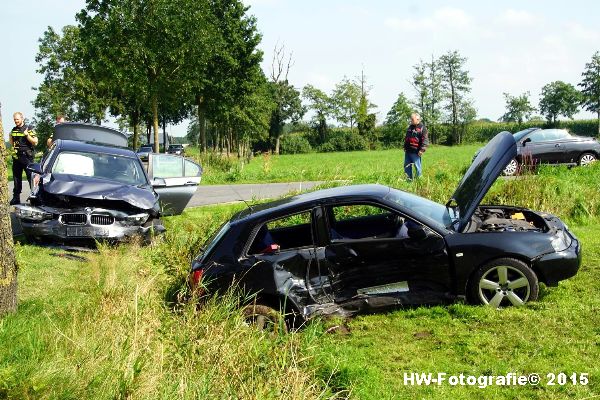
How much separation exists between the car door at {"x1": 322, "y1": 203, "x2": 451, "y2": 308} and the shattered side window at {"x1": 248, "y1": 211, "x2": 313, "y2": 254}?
1.25 ft

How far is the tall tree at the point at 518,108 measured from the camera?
87438 mm

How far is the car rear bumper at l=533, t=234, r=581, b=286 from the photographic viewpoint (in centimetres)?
600

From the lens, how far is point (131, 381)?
364 centimetres

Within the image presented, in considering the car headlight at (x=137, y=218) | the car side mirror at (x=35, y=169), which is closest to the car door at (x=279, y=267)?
the car headlight at (x=137, y=218)

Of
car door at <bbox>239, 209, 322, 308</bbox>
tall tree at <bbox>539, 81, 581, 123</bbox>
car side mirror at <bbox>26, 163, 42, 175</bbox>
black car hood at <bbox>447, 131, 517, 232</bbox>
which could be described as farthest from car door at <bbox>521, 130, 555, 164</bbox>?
tall tree at <bbox>539, 81, 581, 123</bbox>

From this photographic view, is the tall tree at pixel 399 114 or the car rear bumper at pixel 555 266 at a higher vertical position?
the tall tree at pixel 399 114

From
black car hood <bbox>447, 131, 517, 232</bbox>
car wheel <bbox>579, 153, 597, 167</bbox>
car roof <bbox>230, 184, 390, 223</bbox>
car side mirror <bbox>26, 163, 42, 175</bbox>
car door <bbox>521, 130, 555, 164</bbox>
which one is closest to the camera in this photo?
black car hood <bbox>447, 131, 517, 232</bbox>

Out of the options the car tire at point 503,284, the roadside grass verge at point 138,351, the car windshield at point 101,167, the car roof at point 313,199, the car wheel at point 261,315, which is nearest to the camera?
the roadside grass verge at point 138,351

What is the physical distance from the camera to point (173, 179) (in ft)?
35.8

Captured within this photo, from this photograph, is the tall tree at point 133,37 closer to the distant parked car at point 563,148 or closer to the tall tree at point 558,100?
the distant parked car at point 563,148

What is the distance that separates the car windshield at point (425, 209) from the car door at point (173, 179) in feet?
16.9

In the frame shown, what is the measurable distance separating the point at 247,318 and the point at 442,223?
2434 millimetres

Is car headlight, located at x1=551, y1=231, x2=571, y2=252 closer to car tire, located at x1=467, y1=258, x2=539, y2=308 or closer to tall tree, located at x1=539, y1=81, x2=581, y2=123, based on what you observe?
car tire, located at x1=467, y1=258, x2=539, y2=308

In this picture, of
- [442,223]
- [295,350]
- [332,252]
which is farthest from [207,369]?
[442,223]
